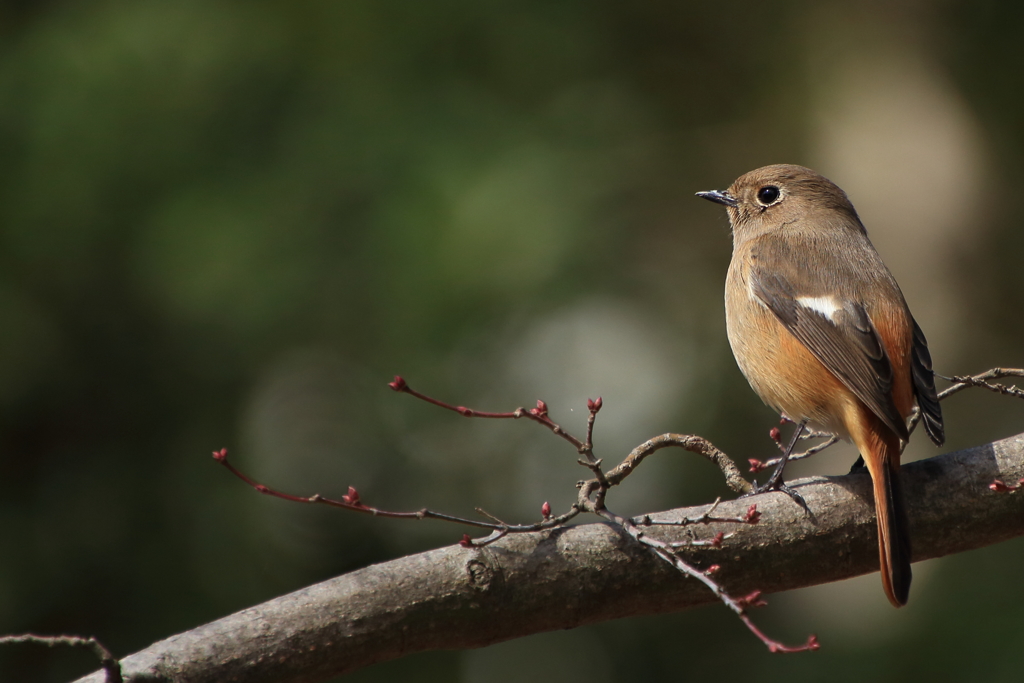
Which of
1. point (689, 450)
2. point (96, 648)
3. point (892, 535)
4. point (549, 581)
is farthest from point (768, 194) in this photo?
point (96, 648)

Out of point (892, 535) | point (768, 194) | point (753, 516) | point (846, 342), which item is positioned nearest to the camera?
point (753, 516)

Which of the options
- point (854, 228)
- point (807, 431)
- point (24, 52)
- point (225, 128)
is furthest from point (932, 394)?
point (24, 52)

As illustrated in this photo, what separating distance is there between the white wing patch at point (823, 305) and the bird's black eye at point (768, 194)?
0.81 meters

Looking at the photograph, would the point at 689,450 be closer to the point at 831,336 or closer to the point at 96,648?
the point at 831,336

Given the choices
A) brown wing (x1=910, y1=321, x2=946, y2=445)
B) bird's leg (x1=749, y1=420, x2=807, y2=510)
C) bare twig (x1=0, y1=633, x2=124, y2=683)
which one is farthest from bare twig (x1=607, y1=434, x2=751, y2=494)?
bare twig (x1=0, y1=633, x2=124, y2=683)

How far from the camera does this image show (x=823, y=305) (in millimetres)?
3424

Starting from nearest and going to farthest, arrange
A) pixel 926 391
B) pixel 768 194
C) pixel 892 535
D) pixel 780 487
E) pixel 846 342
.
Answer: pixel 892 535 < pixel 780 487 < pixel 926 391 < pixel 846 342 < pixel 768 194

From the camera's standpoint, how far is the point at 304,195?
5.67 m

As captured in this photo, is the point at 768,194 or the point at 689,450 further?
the point at 768,194

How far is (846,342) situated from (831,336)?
91 millimetres

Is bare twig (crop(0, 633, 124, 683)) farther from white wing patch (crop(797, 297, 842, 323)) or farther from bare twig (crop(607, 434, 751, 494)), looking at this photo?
white wing patch (crop(797, 297, 842, 323))

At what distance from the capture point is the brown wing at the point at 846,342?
299 centimetres

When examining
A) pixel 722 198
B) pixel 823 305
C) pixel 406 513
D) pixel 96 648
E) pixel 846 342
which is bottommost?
pixel 96 648

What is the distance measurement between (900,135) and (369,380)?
15.5 ft
